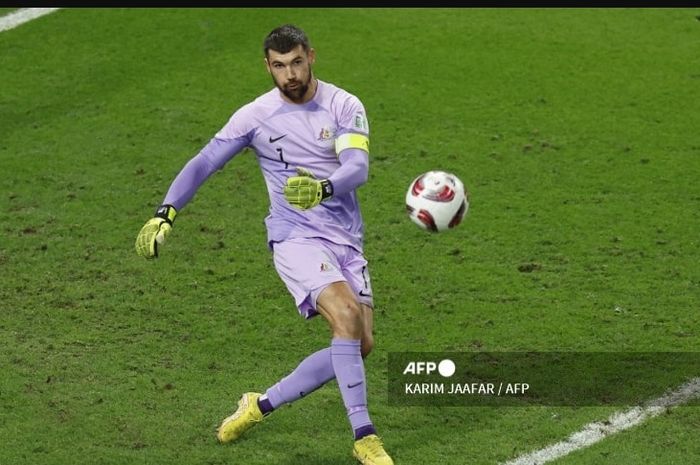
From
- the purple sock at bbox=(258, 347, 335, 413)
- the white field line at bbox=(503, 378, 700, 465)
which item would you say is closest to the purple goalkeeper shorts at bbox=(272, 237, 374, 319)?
the purple sock at bbox=(258, 347, 335, 413)

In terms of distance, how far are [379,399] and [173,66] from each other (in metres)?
5.78

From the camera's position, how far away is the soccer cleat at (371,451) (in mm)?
7320

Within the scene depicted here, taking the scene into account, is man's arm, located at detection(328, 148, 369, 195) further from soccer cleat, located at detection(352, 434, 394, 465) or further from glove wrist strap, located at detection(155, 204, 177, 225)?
soccer cleat, located at detection(352, 434, 394, 465)

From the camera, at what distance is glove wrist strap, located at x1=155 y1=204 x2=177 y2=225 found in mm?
7598

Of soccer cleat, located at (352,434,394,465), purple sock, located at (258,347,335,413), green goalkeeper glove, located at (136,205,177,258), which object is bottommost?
soccer cleat, located at (352,434,394,465)

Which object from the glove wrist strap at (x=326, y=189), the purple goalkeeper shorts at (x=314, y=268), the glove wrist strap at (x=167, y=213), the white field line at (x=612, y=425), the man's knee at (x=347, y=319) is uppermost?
the glove wrist strap at (x=326, y=189)

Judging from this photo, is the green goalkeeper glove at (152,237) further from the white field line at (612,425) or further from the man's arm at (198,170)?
the white field line at (612,425)

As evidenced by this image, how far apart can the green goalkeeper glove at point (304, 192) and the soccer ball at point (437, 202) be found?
670 mm

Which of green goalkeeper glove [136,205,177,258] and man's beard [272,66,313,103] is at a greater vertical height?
man's beard [272,66,313,103]

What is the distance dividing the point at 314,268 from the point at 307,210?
0.38m

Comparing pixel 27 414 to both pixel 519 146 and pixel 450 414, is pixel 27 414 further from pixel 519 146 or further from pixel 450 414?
pixel 519 146

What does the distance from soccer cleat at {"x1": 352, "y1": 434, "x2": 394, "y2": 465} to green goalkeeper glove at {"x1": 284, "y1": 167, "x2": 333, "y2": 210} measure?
1.27m

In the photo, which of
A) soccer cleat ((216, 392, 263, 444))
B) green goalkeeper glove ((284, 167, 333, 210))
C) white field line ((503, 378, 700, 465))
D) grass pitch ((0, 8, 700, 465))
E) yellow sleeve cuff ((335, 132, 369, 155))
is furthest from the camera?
grass pitch ((0, 8, 700, 465))

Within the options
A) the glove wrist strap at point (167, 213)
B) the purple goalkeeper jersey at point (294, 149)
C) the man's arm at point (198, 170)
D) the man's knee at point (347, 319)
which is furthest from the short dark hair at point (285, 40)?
the man's knee at point (347, 319)
